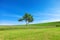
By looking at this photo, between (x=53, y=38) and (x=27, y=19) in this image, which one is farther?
(x=27, y=19)

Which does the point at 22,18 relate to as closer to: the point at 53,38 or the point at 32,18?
the point at 32,18

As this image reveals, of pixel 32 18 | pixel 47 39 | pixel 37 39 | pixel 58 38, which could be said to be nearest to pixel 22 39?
pixel 37 39

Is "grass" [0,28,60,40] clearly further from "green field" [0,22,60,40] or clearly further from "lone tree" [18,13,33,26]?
"lone tree" [18,13,33,26]

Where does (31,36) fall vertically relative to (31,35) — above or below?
below

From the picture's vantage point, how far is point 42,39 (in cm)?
2019

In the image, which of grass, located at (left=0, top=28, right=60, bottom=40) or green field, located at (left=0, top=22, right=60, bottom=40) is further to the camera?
green field, located at (left=0, top=22, right=60, bottom=40)

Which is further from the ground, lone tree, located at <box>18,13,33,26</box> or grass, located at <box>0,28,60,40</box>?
lone tree, located at <box>18,13,33,26</box>

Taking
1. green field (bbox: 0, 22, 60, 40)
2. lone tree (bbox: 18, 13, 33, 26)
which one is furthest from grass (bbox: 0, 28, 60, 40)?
lone tree (bbox: 18, 13, 33, 26)

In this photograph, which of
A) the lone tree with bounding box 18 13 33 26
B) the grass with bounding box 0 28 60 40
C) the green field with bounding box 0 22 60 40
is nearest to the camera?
the grass with bounding box 0 28 60 40

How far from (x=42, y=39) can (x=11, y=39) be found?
16.1ft

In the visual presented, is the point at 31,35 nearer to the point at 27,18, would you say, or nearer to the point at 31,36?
the point at 31,36

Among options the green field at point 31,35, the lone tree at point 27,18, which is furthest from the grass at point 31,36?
the lone tree at point 27,18

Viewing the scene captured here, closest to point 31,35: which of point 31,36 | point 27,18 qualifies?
point 31,36

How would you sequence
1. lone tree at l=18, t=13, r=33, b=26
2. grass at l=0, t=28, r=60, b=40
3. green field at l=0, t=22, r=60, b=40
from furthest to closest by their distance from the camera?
lone tree at l=18, t=13, r=33, b=26
green field at l=0, t=22, r=60, b=40
grass at l=0, t=28, r=60, b=40
